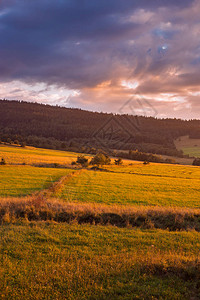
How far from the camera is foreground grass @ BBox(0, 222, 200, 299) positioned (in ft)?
17.4

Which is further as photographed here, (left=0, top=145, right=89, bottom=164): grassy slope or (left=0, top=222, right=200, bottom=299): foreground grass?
(left=0, top=145, right=89, bottom=164): grassy slope

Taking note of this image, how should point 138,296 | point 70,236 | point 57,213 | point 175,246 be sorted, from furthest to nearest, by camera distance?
point 57,213 < point 70,236 < point 175,246 < point 138,296

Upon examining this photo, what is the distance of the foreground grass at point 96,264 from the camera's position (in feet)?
17.4

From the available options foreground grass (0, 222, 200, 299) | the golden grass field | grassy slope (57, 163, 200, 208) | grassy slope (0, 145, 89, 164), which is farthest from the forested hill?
foreground grass (0, 222, 200, 299)

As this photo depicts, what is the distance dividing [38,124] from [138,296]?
152324mm

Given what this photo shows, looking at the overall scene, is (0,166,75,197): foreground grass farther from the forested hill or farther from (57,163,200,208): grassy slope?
the forested hill

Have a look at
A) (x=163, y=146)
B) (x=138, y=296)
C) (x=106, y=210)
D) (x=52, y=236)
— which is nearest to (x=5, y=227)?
(x=52, y=236)

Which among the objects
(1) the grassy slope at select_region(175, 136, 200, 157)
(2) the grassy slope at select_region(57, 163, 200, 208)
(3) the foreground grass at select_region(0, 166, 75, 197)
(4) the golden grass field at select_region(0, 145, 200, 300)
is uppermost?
(1) the grassy slope at select_region(175, 136, 200, 157)

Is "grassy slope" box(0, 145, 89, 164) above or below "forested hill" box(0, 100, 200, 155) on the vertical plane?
below

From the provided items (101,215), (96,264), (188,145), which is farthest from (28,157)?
(188,145)

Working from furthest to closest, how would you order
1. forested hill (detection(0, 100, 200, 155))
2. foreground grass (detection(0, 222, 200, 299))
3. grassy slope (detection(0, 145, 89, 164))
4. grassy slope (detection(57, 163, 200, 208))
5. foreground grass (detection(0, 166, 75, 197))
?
1. forested hill (detection(0, 100, 200, 155))
2. grassy slope (detection(0, 145, 89, 164))
3. foreground grass (detection(0, 166, 75, 197))
4. grassy slope (detection(57, 163, 200, 208))
5. foreground grass (detection(0, 222, 200, 299))

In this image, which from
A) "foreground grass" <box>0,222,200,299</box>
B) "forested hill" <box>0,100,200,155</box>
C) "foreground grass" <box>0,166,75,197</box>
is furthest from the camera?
"forested hill" <box>0,100,200,155</box>

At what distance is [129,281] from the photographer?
5688 mm

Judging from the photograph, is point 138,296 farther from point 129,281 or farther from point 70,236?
point 70,236
